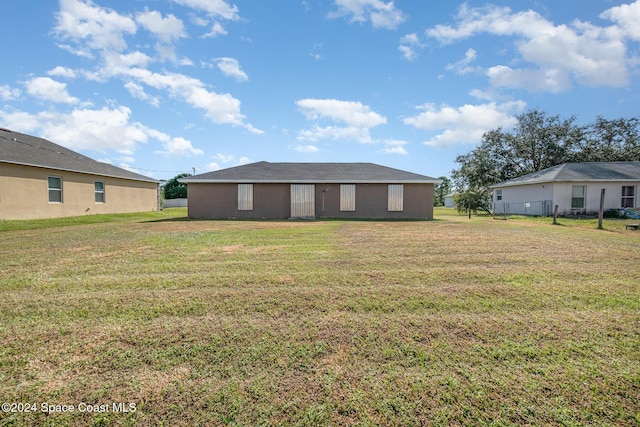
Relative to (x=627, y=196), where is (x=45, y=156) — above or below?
above

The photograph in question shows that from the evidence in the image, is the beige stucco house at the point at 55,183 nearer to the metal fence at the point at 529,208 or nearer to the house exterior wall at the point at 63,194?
the house exterior wall at the point at 63,194

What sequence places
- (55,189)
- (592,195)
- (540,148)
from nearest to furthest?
(55,189)
(592,195)
(540,148)

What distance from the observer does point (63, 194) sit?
16109 millimetres

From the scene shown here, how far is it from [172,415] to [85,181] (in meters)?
20.0

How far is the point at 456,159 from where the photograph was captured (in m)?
31.8

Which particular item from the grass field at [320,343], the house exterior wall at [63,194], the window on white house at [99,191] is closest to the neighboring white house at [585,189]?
the grass field at [320,343]

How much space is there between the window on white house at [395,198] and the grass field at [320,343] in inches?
461

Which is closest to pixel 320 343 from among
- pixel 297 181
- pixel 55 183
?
pixel 297 181

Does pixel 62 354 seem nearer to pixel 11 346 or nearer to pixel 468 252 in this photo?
pixel 11 346

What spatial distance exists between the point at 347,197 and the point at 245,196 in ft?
18.5

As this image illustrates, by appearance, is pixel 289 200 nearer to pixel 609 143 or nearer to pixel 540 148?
pixel 540 148

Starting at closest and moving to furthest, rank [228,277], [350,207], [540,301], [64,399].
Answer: [64,399], [540,301], [228,277], [350,207]

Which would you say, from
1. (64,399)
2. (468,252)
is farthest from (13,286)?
(468,252)

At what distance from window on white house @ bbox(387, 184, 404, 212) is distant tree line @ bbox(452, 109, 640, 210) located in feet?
39.6
